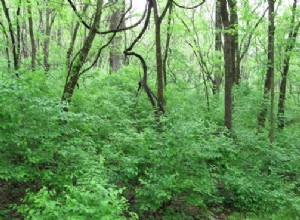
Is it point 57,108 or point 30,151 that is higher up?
point 57,108

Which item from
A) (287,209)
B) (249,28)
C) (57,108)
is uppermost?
(249,28)

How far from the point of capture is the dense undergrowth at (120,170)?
3885 millimetres

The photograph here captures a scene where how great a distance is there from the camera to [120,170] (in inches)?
212

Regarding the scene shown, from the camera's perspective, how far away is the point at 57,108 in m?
4.92

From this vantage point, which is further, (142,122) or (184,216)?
(142,122)

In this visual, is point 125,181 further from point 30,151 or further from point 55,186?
point 30,151

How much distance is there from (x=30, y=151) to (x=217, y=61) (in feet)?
38.6

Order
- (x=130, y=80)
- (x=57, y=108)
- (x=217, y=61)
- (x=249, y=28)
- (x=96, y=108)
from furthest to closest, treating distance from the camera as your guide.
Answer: (x=217, y=61) → (x=130, y=80) → (x=249, y=28) → (x=96, y=108) → (x=57, y=108)

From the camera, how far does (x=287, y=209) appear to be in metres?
6.34

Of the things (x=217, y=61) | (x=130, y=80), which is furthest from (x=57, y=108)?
(x=217, y=61)

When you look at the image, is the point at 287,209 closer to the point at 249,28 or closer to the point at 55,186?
the point at 55,186

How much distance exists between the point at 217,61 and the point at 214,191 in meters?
9.59

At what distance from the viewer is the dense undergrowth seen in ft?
12.7

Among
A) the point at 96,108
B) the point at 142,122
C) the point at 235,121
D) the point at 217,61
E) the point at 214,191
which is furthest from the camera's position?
the point at 217,61
